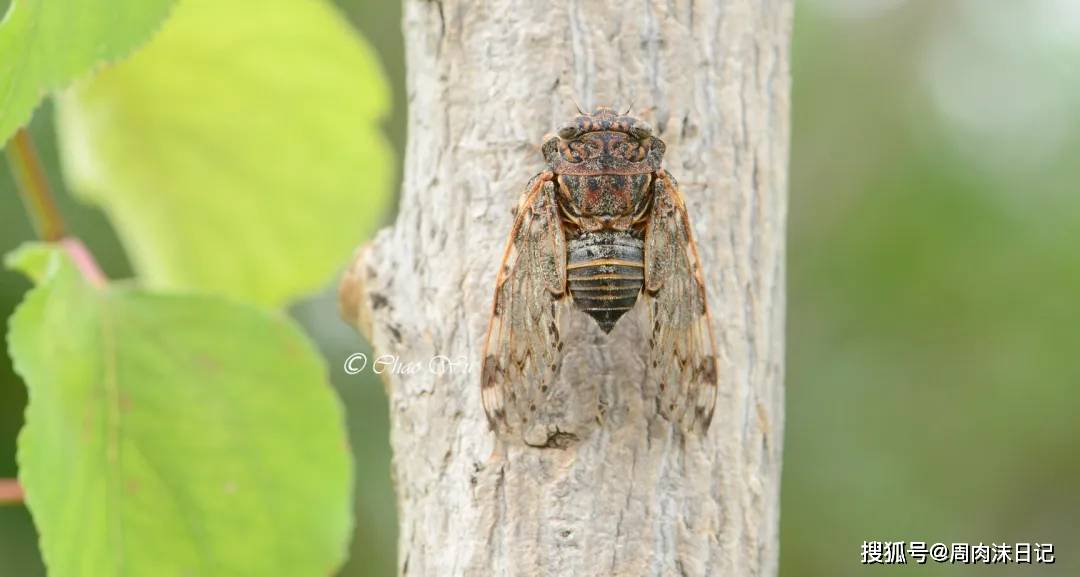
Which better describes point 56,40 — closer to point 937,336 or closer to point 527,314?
point 527,314

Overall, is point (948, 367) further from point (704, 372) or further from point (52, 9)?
point (52, 9)

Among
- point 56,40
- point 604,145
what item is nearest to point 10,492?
point 56,40

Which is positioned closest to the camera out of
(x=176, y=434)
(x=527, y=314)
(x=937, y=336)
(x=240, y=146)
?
(x=527, y=314)

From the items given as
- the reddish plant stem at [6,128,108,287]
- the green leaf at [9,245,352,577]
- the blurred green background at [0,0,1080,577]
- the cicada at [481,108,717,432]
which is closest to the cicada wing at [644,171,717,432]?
the cicada at [481,108,717,432]

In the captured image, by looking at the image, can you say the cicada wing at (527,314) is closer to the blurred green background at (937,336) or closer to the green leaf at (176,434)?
the green leaf at (176,434)

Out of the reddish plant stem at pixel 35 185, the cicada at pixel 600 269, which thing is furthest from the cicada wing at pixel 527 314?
the reddish plant stem at pixel 35 185
